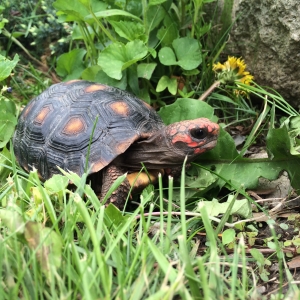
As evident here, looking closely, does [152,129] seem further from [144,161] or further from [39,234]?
[39,234]

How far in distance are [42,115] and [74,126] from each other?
0.87 feet

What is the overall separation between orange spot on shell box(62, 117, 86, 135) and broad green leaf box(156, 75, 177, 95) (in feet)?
2.63

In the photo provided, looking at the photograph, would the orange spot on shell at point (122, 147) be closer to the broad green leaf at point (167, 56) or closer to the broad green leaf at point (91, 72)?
the broad green leaf at point (167, 56)

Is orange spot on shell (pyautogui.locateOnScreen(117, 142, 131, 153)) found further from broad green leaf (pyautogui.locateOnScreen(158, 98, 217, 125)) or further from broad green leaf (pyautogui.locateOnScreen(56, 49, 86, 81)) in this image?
broad green leaf (pyautogui.locateOnScreen(56, 49, 86, 81))

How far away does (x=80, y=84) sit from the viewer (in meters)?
2.38

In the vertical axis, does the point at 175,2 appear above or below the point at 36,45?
above

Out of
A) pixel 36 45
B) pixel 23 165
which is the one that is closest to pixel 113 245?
pixel 23 165

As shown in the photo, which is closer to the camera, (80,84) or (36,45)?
(80,84)

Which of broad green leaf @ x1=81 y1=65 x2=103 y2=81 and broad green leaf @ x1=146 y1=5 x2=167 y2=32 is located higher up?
broad green leaf @ x1=146 y1=5 x2=167 y2=32

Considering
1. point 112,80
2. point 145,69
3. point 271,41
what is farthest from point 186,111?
point 271,41

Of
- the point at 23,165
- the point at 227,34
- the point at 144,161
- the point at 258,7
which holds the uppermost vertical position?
the point at 258,7

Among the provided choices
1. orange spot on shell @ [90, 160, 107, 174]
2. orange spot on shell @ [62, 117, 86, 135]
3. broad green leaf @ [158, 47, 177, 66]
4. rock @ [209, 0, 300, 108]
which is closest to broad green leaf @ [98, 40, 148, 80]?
broad green leaf @ [158, 47, 177, 66]

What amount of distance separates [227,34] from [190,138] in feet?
3.84

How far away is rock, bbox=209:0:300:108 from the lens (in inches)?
95.4
